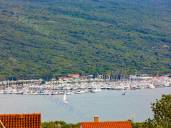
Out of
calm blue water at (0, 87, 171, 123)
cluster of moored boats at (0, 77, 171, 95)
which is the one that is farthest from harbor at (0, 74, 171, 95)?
calm blue water at (0, 87, 171, 123)

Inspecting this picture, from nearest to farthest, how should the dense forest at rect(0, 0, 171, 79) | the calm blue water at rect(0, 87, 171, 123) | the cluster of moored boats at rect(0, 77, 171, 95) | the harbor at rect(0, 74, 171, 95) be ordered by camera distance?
1. the calm blue water at rect(0, 87, 171, 123)
2. the cluster of moored boats at rect(0, 77, 171, 95)
3. the harbor at rect(0, 74, 171, 95)
4. the dense forest at rect(0, 0, 171, 79)

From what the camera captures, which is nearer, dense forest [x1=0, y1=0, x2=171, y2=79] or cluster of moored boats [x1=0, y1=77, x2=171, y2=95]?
cluster of moored boats [x1=0, y1=77, x2=171, y2=95]

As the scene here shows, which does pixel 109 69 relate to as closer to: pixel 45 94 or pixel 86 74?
pixel 86 74

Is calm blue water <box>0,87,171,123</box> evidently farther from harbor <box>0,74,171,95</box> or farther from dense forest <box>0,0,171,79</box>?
dense forest <box>0,0,171,79</box>

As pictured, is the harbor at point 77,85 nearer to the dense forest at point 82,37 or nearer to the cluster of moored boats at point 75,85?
the cluster of moored boats at point 75,85

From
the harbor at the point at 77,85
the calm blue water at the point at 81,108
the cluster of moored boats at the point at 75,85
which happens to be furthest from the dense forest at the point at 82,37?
the calm blue water at the point at 81,108

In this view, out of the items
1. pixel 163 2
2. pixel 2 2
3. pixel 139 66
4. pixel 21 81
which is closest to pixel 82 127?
pixel 21 81
